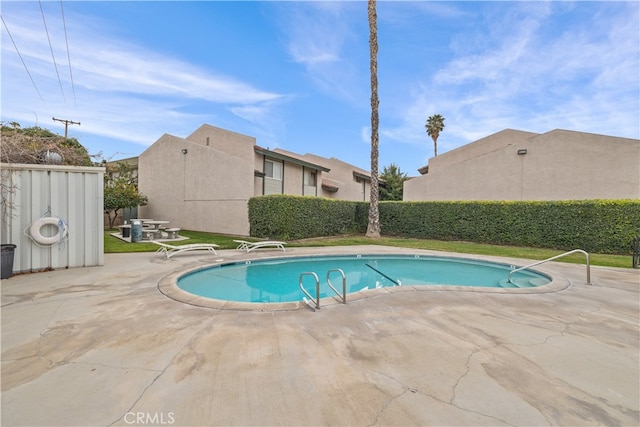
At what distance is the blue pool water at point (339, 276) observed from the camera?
772 centimetres

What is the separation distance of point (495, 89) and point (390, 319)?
57.1 ft

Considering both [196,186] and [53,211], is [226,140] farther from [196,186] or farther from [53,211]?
[53,211]

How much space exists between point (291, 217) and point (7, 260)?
11.5 m

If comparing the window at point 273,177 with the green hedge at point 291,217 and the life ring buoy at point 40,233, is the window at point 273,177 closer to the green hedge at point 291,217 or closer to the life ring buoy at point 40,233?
the green hedge at point 291,217

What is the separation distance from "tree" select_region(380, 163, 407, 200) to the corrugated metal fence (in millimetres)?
30647

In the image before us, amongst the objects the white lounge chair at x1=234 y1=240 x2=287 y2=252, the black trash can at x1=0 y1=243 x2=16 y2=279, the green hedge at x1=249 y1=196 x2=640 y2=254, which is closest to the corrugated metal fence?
the black trash can at x1=0 y1=243 x2=16 y2=279

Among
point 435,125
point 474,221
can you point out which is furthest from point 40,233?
point 435,125

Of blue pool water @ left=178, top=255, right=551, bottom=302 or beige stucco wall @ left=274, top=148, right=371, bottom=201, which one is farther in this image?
beige stucco wall @ left=274, top=148, right=371, bottom=201

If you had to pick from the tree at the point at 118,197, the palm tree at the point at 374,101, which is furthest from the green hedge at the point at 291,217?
the tree at the point at 118,197

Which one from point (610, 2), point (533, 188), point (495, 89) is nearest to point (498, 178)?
point (533, 188)

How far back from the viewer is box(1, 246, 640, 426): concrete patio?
8.16 ft

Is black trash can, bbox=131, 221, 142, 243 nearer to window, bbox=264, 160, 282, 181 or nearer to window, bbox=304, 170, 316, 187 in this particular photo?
window, bbox=264, 160, 282, 181

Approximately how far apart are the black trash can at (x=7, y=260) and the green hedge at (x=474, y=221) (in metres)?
10.6

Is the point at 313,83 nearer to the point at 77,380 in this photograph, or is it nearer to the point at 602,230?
the point at 602,230
